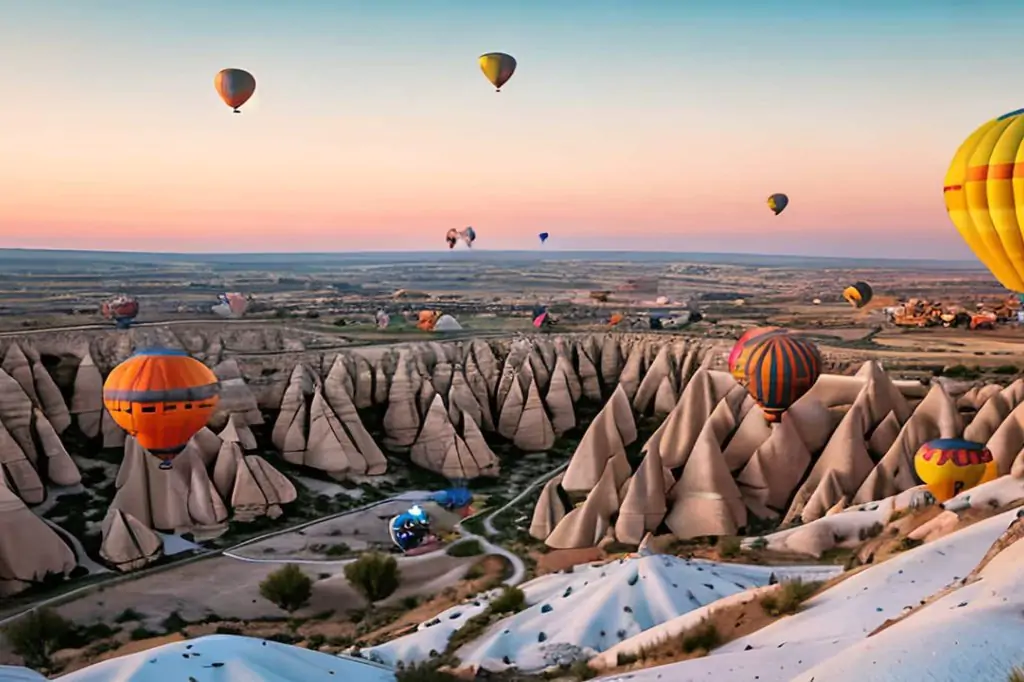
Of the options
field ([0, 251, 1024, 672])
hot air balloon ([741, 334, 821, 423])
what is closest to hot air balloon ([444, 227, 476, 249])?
field ([0, 251, 1024, 672])

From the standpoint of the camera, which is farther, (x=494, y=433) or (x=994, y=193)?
(x=494, y=433)

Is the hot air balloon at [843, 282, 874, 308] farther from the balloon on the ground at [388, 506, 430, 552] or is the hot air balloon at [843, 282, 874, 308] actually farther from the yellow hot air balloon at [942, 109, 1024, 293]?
the yellow hot air balloon at [942, 109, 1024, 293]

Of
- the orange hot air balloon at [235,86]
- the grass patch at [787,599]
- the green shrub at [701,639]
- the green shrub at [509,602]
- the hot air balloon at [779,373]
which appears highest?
the orange hot air balloon at [235,86]

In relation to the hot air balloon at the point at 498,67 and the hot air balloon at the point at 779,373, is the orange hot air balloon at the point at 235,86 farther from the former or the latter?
the hot air balloon at the point at 779,373

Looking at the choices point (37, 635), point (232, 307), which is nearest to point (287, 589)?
point (37, 635)

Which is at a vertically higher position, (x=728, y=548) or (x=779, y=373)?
(x=779, y=373)

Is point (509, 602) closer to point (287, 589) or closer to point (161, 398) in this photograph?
point (287, 589)

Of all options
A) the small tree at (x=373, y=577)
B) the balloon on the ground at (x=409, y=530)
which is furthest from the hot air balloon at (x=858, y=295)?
the small tree at (x=373, y=577)
